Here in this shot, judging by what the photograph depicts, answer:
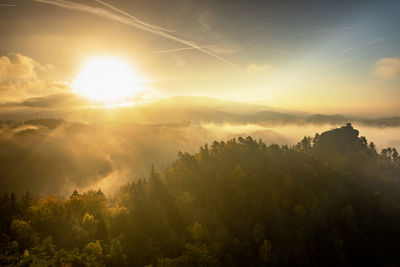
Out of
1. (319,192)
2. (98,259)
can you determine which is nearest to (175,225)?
(98,259)

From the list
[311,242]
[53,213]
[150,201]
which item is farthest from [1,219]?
[311,242]

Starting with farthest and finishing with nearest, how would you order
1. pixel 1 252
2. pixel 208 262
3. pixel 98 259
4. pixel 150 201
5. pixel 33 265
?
pixel 150 201, pixel 208 262, pixel 98 259, pixel 1 252, pixel 33 265

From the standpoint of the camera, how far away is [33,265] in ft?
184

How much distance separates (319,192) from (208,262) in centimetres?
7501

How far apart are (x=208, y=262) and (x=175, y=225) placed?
2318 cm

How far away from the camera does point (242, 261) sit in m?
89.4

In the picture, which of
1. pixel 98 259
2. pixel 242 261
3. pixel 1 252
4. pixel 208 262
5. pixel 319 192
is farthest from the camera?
pixel 319 192

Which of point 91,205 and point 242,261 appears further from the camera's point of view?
point 91,205

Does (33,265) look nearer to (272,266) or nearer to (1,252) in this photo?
(1,252)

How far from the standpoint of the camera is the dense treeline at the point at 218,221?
73062mm

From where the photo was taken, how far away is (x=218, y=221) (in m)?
99.4

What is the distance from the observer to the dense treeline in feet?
240

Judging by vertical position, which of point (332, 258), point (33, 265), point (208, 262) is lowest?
point (332, 258)

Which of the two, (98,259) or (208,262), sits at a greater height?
(98,259)
